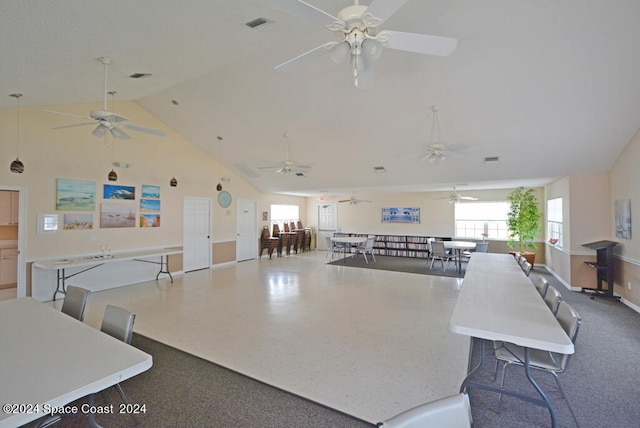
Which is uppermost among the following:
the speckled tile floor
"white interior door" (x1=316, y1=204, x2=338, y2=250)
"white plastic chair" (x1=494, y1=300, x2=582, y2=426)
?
"white interior door" (x1=316, y1=204, x2=338, y2=250)

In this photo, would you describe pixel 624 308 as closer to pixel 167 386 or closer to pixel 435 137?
pixel 435 137

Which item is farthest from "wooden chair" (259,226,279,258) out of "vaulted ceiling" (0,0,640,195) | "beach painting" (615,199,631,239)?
"beach painting" (615,199,631,239)

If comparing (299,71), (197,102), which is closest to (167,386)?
(299,71)

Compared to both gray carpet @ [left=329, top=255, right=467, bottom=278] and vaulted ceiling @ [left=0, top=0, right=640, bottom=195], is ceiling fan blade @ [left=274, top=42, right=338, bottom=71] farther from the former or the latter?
gray carpet @ [left=329, top=255, right=467, bottom=278]

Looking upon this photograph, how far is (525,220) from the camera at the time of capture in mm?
7270

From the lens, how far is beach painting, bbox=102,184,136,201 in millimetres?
5723

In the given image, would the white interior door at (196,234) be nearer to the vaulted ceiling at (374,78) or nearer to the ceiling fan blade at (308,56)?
the vaulted ceiling at (374,78)

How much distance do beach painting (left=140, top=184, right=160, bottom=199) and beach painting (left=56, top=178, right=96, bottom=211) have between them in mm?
923

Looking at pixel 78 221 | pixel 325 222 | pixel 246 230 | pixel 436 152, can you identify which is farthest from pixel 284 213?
pixel 436 152

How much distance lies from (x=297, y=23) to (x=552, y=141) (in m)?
4.53

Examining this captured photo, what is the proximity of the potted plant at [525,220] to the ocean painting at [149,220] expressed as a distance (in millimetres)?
8838

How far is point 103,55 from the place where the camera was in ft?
9.50

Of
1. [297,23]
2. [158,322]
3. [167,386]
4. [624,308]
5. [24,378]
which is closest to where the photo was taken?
[24,378]

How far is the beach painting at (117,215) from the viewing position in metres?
5.68
